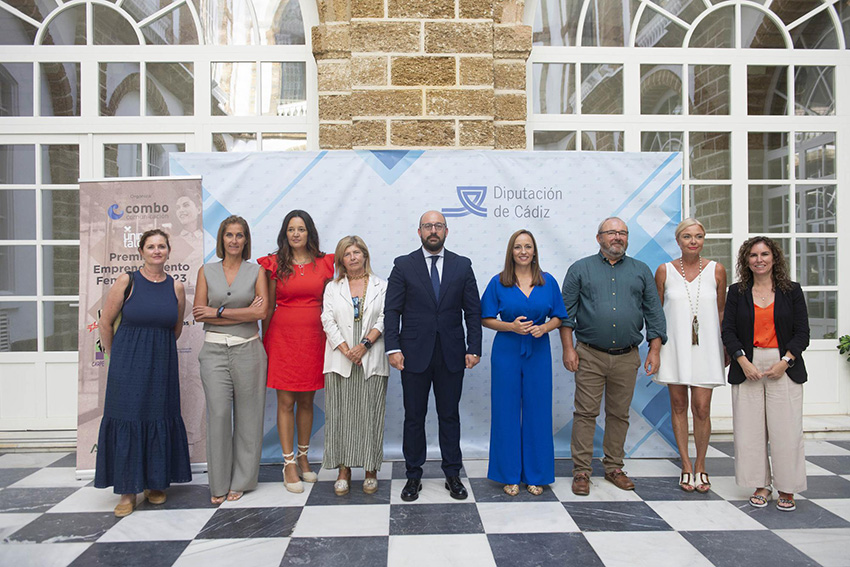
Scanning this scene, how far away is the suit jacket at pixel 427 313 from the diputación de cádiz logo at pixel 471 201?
68 centimetres

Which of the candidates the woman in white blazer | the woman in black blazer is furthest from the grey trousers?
the woman in black blazer

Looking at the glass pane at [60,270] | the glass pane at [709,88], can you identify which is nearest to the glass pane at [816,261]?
the glass pane at [709,88]

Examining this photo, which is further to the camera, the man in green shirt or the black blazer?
the man in green shirt

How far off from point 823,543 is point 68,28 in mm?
6072

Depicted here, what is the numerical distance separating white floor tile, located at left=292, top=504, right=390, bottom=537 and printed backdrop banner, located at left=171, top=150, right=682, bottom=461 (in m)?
0.80

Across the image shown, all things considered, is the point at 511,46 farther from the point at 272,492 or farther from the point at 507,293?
the point at 272,492

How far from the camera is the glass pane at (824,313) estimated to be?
15.8 ft

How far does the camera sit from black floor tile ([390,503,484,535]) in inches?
112

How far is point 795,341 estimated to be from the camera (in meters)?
3.14

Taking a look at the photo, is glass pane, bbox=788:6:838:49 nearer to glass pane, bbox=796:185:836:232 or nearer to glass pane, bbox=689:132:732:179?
glass pane, bbox=689:132:732:179

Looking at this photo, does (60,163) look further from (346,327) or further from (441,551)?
(441,551)

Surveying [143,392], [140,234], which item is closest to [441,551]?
[143,392]

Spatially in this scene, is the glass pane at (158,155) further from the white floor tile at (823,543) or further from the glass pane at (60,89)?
the white floor tile at (823,543)

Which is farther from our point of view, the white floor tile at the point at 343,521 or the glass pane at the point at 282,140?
the glass pane at the point at 282,140
